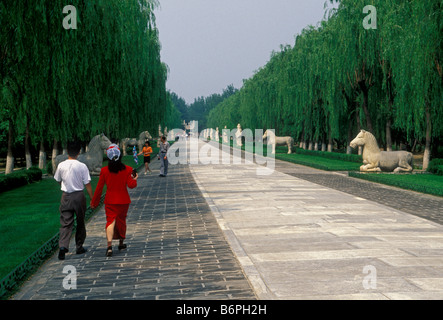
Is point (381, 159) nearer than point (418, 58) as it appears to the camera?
No

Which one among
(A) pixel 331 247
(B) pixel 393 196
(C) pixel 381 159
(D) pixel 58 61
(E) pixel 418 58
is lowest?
(B) pixel 393 196

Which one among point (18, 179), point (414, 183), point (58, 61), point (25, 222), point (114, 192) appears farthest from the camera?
point (18, 179)

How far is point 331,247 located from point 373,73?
22.5 m

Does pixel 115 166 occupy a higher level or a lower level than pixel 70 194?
higher

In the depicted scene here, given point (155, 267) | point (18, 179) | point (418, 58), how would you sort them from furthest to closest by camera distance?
1. point (418, 58)
2. point (18, 179)
3. point (155, 267)

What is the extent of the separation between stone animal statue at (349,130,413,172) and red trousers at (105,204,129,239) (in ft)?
57.1

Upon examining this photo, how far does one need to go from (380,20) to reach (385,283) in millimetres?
23354

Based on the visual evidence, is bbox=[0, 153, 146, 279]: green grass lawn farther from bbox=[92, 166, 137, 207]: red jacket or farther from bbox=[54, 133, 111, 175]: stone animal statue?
bbox=[54, 133, 111, 175]: stone animal statue

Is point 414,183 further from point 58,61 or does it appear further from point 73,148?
point 73,148

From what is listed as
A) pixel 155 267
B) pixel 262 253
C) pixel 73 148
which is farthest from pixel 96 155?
pixel 155 267

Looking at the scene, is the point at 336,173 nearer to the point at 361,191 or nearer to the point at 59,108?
the point at 361,191

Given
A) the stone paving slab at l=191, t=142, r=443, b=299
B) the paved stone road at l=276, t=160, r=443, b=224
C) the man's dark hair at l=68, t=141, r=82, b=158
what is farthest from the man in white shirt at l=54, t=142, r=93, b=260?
the paved stone road at l=276, t=160, r=443, b=224

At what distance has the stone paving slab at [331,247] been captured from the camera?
582cm

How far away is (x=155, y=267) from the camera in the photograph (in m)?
7.03
